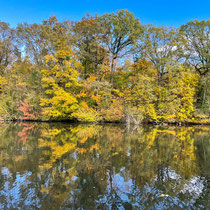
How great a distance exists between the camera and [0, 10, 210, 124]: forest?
24.7m

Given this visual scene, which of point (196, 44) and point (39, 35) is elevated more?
point (39, 35)

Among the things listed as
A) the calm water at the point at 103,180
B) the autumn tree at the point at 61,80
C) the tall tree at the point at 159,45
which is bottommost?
the calm water at the point at 103,180

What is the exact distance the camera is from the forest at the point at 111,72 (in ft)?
80.9

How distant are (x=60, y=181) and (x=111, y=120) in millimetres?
21344

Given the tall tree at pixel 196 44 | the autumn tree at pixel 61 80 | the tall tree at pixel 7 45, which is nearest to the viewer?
the autumn tree at pixel 61 80

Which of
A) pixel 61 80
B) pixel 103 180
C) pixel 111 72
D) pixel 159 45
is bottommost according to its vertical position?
pixel 103 180

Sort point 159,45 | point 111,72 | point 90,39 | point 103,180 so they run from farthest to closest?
point 111,72 < point 90,39 < point 159,45 < point 103,180

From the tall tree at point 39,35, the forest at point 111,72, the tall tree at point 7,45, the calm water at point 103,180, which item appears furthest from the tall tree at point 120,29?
the calm water at point 103,180

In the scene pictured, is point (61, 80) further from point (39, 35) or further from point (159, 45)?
point (159, 45)

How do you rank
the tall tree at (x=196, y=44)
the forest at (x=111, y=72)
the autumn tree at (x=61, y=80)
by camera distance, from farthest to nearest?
the tall tree at (x=196, y=44) < the forest at (x=111, y=72) < the autumn tree at (x=61, y=80)

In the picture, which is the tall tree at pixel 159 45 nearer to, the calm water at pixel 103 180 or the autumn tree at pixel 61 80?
the autumn tree at pixel 61 80

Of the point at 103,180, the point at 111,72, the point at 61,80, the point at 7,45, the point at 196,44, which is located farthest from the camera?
the point at 7,45

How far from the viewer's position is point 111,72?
2822 centimetres

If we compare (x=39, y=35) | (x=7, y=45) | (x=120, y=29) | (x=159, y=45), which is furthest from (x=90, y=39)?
(x=7, y=45)
